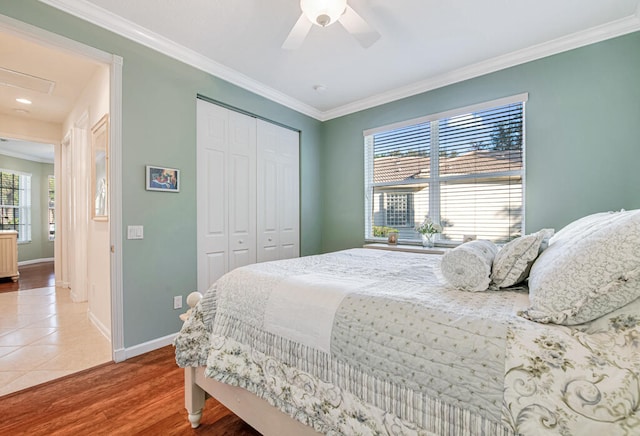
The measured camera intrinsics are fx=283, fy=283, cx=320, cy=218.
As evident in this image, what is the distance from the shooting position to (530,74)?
2.71 m

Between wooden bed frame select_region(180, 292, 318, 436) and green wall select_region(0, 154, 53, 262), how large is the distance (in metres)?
7.94

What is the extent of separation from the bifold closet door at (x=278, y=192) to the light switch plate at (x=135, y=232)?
130 centimetres

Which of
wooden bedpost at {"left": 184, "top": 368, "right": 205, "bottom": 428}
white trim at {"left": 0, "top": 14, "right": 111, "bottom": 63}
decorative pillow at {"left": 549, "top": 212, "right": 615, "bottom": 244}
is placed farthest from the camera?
white trim at {"left": 0, "top": 14, "right": 111, "bottom": 63}

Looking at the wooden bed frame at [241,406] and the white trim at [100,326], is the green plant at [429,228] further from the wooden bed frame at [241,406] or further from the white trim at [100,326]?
the white trim at [100,326]

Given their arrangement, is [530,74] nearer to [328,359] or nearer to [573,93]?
[573,93]

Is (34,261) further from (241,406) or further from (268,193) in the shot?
(241,406)

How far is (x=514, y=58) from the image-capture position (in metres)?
2.75

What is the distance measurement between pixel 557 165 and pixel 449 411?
9.02 ft

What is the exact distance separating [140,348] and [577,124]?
14.0 feet

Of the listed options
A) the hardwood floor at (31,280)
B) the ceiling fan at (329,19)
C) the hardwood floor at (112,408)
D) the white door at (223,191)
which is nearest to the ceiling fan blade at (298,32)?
the ceiling fan at (329,19)

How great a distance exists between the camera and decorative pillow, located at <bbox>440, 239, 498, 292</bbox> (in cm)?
115

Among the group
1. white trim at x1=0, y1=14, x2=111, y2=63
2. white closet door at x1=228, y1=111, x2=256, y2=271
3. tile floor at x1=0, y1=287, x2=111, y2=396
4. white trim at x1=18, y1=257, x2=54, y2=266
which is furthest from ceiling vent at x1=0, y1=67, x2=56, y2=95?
white trim at x1=18, y1=257, x2=54, y2=266

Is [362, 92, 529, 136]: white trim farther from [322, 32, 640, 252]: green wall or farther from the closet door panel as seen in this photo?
the closet door panel

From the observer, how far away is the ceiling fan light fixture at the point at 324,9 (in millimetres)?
1734
